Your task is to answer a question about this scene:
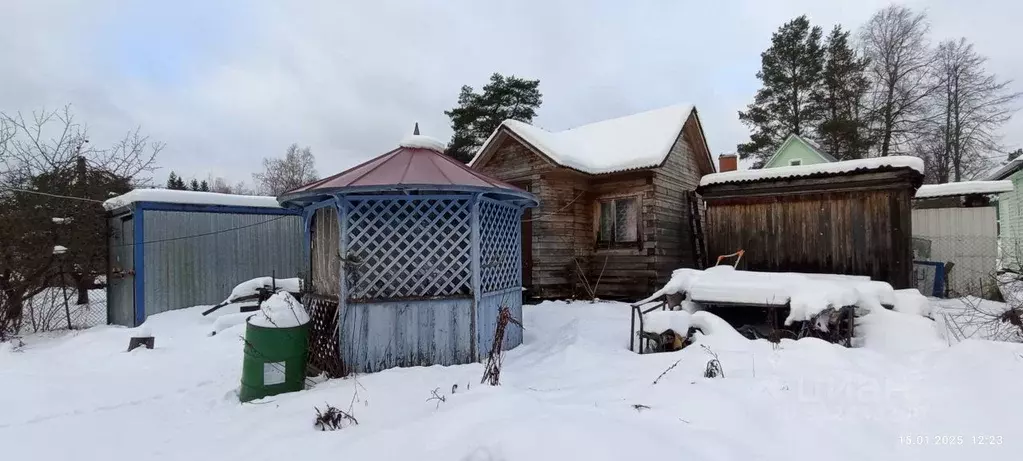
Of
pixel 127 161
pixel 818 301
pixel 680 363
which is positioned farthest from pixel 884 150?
pixel 127 161

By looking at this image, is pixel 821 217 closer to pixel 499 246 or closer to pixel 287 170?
pixel 499 246

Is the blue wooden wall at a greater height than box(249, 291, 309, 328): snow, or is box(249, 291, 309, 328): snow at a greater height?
box(249, 291, 309, 328): snow

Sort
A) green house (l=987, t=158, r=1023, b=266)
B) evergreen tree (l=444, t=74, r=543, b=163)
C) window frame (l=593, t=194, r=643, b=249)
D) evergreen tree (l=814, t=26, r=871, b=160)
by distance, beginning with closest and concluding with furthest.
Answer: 1. window frame (l=593, t=194, r=643, b=249)
2. green house (l=987, t=158, r=1023, b=266)
3. evergreen tree (l=814, t=26, r=871, b=160)
4. evergreen tree (l=444, t=74, r=543, b=163)

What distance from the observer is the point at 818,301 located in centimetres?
593

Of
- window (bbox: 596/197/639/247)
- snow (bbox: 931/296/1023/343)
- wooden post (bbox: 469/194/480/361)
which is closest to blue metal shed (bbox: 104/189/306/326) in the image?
wooden post (bbox: 469/194/480/361)

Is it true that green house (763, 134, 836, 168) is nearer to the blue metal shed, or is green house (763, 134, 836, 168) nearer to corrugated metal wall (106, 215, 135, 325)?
the blue metal shed

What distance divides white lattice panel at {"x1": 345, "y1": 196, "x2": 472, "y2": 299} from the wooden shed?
616 centimetres

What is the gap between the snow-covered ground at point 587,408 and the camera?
3.11 m

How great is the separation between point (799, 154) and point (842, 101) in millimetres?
5225

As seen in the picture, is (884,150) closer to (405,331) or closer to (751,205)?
(751,205)

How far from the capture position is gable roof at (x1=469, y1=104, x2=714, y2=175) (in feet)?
35.2

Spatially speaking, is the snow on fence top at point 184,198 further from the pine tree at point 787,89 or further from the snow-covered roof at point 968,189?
the pine tree at point 787,89

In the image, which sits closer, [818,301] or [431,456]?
[431,456]

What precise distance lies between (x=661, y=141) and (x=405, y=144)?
684 cm
